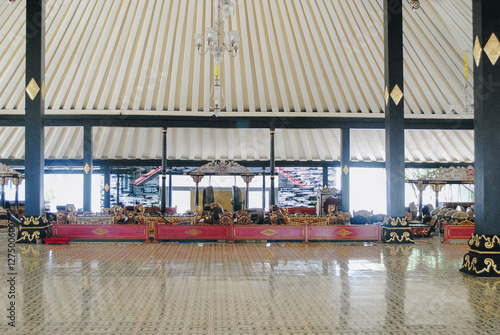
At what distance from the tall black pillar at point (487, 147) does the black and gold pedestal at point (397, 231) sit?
2.83m

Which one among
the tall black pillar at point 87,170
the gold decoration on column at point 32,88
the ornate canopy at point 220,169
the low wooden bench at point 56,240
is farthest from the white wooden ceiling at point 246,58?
the low wooden bench at point 56,240

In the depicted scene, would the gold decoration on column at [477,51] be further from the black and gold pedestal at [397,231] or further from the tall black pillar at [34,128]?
the tall black pillar at [34,128]

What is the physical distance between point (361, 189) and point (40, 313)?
15801mm

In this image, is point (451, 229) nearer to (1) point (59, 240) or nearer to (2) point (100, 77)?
(1) point (59, 240)

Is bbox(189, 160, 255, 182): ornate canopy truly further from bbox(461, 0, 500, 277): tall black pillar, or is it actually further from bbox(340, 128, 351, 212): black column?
bbox(461, 0, 500, 277): tall black pillar

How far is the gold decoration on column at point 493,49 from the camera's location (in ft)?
16.7

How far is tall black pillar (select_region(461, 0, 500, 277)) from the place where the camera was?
5016 mm

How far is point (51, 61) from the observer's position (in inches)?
425

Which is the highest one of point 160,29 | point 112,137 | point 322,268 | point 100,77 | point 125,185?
point 160,29

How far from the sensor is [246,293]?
4293 mm

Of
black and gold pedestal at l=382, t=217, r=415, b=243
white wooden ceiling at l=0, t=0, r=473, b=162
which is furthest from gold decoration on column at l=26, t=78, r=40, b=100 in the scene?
black and gold pedestal at l=382, t=217, r=415, b=243

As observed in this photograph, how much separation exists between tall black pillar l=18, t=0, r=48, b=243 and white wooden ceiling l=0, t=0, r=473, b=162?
2047mm

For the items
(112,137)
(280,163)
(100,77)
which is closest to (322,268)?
(100,77)

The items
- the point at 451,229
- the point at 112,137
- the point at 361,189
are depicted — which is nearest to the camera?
the point at 451,229
